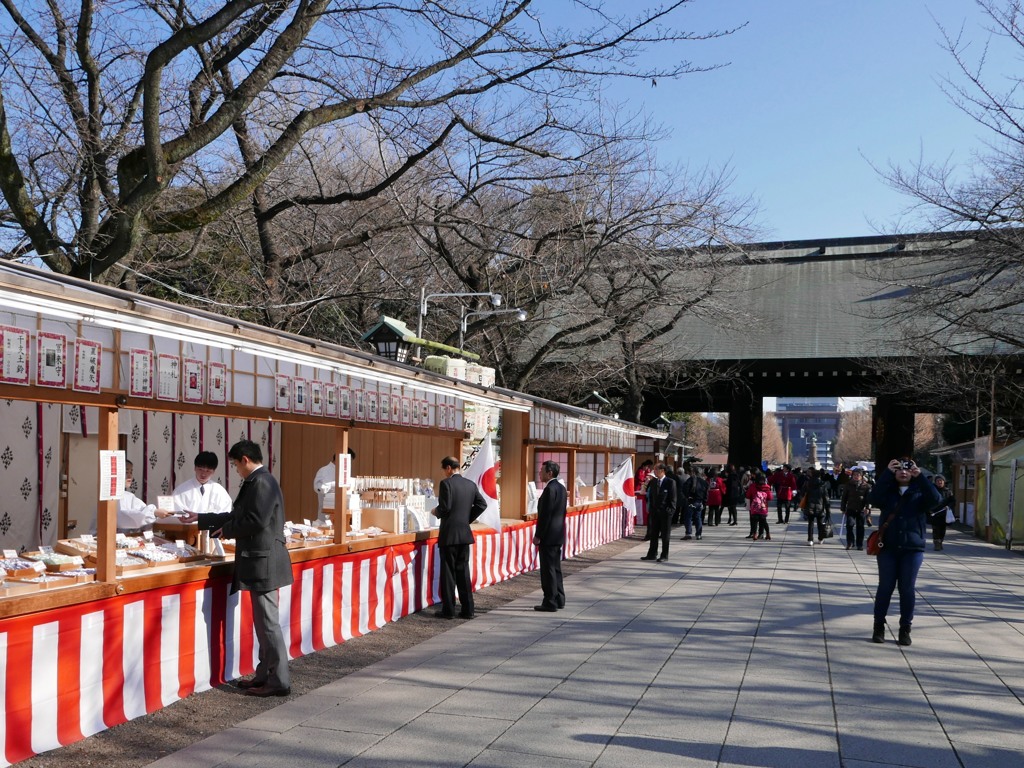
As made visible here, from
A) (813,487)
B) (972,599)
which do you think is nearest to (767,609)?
(972,599)

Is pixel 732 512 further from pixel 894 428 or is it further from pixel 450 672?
pixel 450 672

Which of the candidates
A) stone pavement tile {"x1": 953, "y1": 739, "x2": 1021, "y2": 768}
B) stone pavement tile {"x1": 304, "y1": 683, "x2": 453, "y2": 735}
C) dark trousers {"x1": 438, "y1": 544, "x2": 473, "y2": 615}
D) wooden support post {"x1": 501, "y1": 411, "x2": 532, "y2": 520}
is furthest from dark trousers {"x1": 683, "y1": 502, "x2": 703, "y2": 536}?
stone pavement tile {"x1": 953, "y1": 739, "x2": 1021, "y2": 768}

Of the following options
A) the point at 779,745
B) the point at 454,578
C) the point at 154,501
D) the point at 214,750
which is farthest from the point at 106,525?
the point at 154,501

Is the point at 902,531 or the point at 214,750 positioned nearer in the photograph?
the point at 214,750

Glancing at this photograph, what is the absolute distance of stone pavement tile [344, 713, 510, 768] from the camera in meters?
5.11

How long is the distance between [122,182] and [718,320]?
64.8ft

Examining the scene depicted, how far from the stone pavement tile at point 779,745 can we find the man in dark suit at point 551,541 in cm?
446

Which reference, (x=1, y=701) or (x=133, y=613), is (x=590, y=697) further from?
(x=1, y=701)

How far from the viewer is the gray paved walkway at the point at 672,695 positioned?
532cm

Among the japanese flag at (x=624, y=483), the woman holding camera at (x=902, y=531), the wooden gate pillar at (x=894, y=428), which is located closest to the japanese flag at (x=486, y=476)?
the woman holding camera at (x=902, y=531)

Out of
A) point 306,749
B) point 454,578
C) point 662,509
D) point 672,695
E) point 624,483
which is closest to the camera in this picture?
point 306,749

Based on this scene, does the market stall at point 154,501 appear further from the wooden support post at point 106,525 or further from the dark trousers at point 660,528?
the dark trousers at point 660,528

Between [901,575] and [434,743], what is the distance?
503 centimetres

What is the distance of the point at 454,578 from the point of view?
9.85 metres
